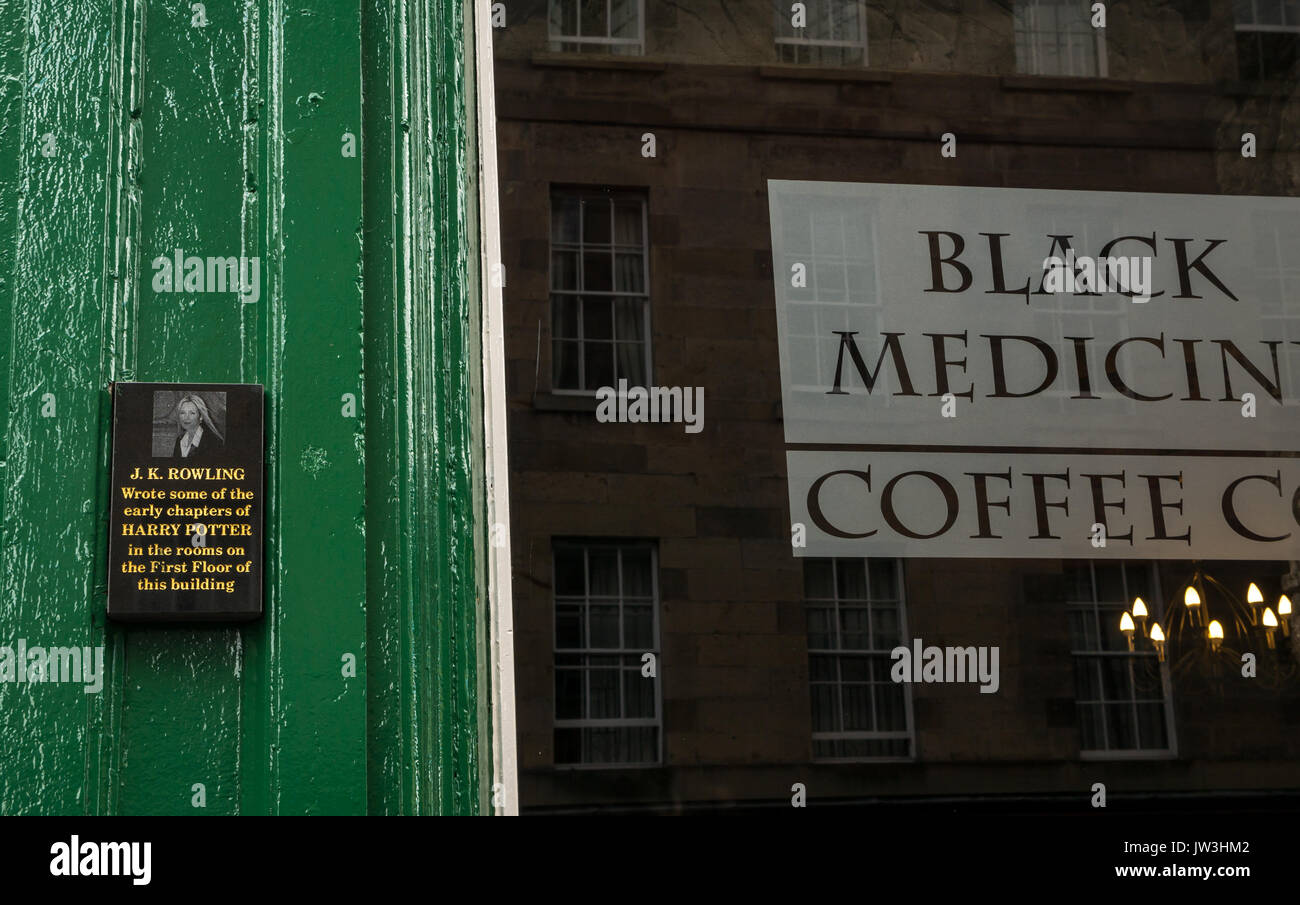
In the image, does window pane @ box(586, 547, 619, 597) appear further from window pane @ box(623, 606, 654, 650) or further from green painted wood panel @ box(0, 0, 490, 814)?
green painted wood panel @ box(0, 0, 490, 814)

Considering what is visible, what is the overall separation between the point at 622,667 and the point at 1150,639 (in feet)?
5.39

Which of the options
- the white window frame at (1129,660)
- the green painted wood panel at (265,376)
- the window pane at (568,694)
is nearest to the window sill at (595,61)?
the green painted wood panel at (265,376)

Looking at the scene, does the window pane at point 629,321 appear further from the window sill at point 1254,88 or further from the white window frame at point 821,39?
the window sill at point 1254,88

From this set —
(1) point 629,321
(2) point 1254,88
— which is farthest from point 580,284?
(2) point 1254,88

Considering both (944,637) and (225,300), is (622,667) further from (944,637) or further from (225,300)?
(225,300)

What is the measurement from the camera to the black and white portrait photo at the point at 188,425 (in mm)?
3676

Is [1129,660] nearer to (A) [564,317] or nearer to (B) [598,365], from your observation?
(B) [598,365]

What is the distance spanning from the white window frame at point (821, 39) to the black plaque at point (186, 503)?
2.20m

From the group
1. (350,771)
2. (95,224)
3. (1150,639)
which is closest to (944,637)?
(1150,639)

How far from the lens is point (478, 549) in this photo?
396cm

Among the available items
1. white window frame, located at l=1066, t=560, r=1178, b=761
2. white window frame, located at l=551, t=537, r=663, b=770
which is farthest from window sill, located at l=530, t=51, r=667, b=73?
white window frame, located at l=1066, t=560, r=1178, b=761

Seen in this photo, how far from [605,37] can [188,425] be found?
78.0 inches
